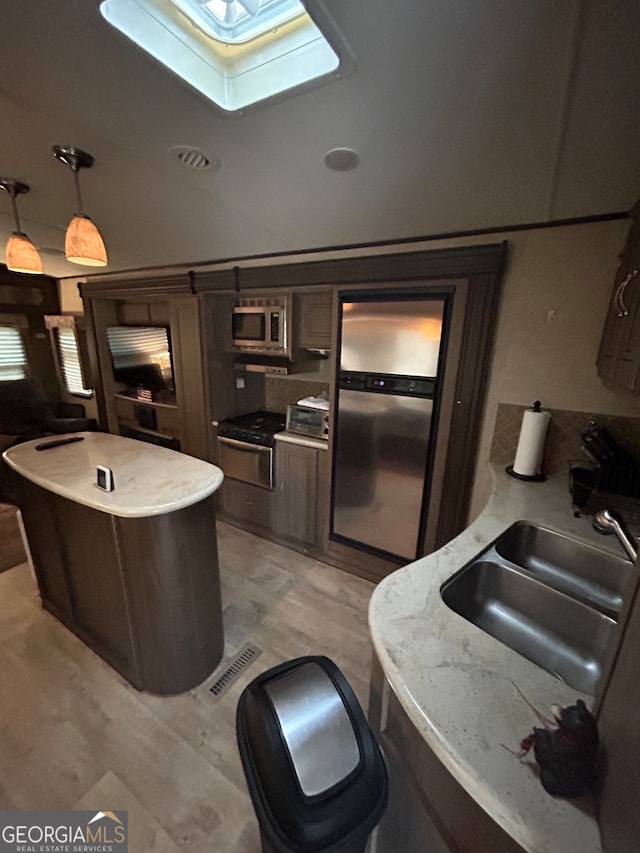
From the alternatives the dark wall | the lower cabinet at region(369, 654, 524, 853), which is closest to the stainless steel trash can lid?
the lower cabinet at region(369, 654, 524, 853)

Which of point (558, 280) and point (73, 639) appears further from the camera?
point (73, 639)

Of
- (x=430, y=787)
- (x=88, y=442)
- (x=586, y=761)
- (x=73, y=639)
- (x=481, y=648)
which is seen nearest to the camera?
(x=586, y=761)

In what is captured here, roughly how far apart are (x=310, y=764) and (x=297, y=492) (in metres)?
1.93

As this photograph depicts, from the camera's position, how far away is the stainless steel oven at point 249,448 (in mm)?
2736

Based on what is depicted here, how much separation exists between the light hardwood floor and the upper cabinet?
1847mm

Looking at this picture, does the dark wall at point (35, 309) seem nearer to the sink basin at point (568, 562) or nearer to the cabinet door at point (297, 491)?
the cabinet door at point (297, 491)

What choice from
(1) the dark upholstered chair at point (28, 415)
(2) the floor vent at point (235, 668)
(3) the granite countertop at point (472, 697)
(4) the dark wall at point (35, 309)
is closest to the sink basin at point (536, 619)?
(3) the granite countertop at point (472, 697)

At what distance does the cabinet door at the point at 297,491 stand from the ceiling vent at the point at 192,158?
1.76 meters

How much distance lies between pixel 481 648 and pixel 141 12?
1920 mm

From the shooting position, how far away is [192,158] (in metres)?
1.46

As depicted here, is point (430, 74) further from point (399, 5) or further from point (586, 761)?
point (586, 761)

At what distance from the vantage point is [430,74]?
3.17 ft

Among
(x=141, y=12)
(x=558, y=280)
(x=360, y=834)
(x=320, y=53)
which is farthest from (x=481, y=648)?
(x=141, y=12)

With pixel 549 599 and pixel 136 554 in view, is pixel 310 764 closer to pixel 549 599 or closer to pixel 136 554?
pixel 549 599
